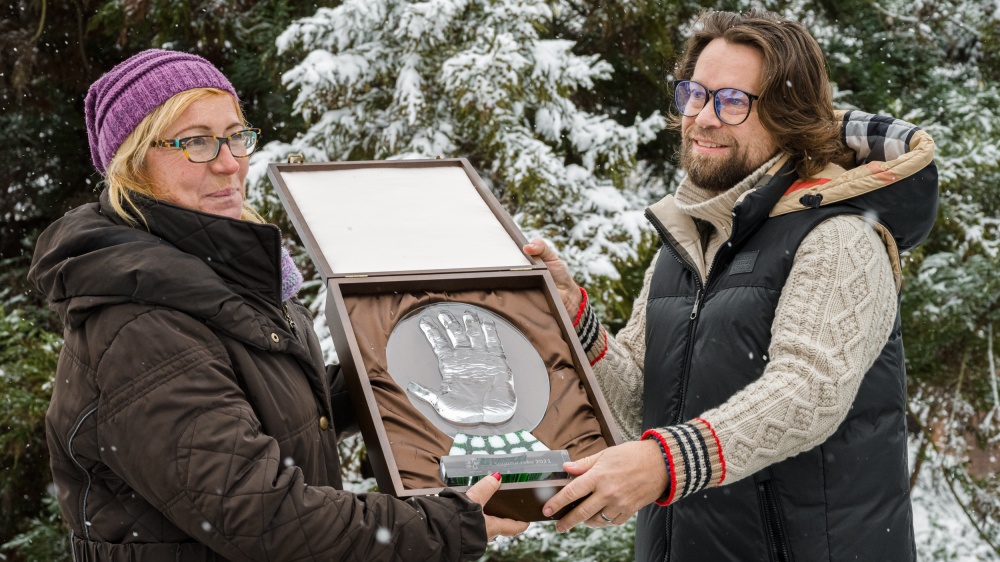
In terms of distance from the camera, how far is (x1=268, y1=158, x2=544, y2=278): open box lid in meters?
2.42

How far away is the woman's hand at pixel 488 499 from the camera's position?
6.59 ft

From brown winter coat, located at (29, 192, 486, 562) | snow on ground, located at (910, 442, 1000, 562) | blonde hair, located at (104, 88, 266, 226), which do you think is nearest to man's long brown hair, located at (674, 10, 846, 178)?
brown winter coat, located at (29, 192, 486, 562)

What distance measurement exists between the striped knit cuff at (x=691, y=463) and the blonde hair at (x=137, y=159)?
1202mm

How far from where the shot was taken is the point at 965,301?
5.42 m

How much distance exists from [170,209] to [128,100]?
0.24 m

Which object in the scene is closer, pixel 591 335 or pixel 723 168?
pixel 723 168

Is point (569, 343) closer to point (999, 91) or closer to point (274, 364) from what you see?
point (274, 364)

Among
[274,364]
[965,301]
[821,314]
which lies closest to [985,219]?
[965,301]

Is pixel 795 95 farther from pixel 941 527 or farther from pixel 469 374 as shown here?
pixel 941 527

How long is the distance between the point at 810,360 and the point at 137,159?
148 centimetres

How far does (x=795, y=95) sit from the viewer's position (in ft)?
8.18

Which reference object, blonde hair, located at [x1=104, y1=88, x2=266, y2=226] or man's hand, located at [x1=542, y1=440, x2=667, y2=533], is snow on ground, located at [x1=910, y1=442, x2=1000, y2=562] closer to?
man's hand, located at [x1=542, y1=440, x2=667, y2=533]

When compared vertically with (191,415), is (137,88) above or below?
above

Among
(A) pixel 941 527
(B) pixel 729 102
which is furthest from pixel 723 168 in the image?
(A) pixel 941 527
